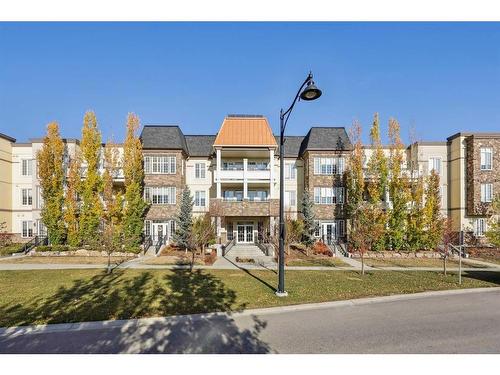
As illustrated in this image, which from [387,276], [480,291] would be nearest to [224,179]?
[387,276]

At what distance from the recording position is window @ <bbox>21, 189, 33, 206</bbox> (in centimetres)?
2717

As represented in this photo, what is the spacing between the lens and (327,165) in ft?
88.7

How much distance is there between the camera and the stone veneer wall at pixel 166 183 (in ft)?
84.7

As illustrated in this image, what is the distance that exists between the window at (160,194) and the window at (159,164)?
5.38ft

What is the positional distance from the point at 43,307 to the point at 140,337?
15.6 feet

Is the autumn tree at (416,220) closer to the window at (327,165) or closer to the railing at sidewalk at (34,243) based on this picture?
the window at (327,165)

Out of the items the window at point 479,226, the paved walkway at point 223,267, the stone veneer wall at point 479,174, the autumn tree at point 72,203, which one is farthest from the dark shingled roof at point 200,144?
the window at point 479,226

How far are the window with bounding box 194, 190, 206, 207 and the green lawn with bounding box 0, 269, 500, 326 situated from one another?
13254mm

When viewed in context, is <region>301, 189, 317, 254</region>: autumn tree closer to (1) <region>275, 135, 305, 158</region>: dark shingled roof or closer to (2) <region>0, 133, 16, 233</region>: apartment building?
(1) <region>275, 135, 305, 158</region>: dark shingled roof

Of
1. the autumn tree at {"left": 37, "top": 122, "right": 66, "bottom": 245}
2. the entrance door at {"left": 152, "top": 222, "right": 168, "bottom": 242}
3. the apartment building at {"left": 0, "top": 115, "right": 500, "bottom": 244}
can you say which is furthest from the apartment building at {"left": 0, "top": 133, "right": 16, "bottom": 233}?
the entrance door at {"left": 152, "top": 222, "right": 168, "bottom": 242}

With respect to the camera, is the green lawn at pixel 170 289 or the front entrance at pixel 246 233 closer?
the green lawn at pixel 170 289

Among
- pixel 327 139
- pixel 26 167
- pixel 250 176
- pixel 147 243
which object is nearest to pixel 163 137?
pixel 250 176

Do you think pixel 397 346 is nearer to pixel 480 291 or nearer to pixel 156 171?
pixel 480 291

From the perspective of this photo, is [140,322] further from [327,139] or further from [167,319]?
[327,139]
